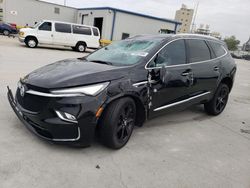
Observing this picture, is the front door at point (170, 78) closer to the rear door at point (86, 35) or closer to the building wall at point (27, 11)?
the rear door at point (86, 35)

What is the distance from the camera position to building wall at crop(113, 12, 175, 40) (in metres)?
25.2

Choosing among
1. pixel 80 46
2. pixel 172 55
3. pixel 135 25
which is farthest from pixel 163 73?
pixel 135 25

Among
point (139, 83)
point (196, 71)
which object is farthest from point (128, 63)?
point (196, 71)

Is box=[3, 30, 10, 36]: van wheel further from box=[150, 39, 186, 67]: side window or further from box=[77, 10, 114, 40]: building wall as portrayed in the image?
box=[150, 39, 186, 67]: side window

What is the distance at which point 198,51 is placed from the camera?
4309 millimetres

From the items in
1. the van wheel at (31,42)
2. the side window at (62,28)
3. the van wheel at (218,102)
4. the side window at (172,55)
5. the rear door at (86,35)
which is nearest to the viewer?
the side window at (172,55)

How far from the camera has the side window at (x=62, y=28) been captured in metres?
15.5

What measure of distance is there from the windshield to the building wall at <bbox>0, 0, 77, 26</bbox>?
28055 mm

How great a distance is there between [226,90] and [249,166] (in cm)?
240

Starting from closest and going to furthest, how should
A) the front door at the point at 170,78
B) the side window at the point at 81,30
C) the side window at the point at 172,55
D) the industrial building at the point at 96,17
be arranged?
the front door at the point at 170,78 → the side window at the point at 172,55 → the side window at the point at 81,30 → the industrial building at the point at 96,17

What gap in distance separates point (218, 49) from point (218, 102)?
1.17 m

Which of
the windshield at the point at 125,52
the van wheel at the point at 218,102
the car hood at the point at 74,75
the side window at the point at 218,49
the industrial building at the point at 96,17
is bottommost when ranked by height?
the van wheel at the point at 218,102

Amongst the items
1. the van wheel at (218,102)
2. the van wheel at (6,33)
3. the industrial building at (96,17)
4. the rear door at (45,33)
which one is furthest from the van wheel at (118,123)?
the van wheel at (6,33)

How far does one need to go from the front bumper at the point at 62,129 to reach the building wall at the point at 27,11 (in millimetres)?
29413
